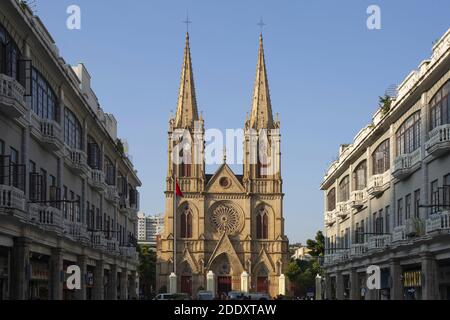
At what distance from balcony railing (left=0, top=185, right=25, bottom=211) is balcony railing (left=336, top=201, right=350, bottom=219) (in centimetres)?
3840

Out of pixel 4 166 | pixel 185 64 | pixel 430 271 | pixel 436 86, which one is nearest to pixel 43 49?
pixel 4 166

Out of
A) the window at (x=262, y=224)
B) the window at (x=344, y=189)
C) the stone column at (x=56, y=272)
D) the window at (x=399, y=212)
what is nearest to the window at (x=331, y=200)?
the window at (x=344, y=189)

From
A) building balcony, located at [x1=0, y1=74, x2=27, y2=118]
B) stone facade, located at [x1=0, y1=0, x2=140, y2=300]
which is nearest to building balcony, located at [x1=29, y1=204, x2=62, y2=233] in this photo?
stone facade, located at [x1=0, y1=0, x2=140, y2=300]

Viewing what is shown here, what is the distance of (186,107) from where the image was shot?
129625 mm

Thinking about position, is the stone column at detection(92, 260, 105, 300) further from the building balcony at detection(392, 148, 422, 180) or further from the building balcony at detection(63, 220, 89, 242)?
the building balcony at detection(392, 148, 422, 180)

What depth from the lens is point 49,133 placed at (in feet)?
119

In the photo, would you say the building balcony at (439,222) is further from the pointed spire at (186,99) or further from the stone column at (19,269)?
the pointed spire at (186,99)

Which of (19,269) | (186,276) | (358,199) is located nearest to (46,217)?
(19,269)

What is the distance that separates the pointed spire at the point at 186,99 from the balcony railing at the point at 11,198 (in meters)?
99.3

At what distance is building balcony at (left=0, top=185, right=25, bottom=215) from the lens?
91.2 feet

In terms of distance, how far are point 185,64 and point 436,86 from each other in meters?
96.2

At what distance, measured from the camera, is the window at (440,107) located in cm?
3631

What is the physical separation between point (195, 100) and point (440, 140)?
9791 centimetres
